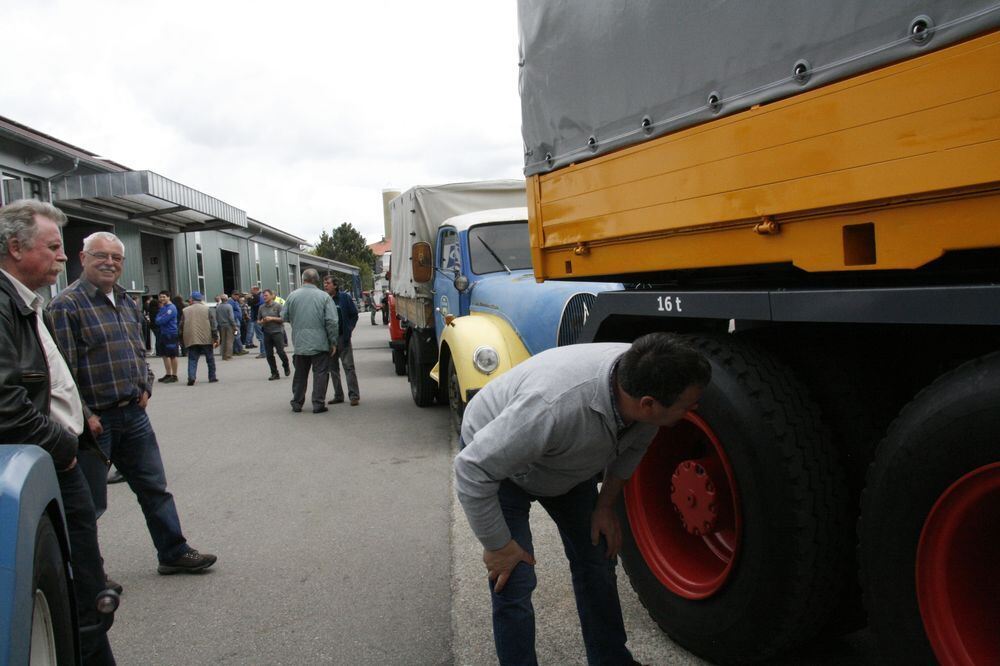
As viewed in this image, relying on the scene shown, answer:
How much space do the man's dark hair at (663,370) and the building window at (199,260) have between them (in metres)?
31.8

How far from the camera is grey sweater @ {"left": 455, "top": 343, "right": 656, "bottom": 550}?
2.43 m

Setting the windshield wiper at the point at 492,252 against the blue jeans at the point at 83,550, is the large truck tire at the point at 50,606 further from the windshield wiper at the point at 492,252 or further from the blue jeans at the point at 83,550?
the windshield wiper at the point at 492,252

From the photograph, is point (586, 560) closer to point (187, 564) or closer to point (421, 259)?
point (187, 564)

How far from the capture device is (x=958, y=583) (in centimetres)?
219

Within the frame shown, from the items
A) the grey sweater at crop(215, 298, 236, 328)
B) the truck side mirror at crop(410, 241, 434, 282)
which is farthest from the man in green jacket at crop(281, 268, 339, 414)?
the grey sweater at crop(215, 298, 236, 328)

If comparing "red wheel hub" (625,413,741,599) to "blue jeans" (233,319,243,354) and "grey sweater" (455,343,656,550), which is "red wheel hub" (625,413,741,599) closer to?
"grey sweater" (455,343,656,550)

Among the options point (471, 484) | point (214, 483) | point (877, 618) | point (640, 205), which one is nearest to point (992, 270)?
point (877, 618)

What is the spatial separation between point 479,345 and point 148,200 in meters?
19.6

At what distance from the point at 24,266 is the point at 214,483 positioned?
13.3 ft

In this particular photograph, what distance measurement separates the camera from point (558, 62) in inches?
145

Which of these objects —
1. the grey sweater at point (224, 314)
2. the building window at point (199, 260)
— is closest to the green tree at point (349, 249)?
the building window at point (199, 260)

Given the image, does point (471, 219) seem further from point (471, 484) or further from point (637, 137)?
point (471, 484)

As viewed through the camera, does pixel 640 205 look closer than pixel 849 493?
No

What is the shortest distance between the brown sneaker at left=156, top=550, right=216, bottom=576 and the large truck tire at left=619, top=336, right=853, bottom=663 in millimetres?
2718
